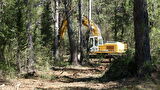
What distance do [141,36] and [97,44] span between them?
15168 mm

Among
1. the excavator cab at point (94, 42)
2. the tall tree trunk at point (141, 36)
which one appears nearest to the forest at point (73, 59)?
the tall tree trunk at point (141, 36)

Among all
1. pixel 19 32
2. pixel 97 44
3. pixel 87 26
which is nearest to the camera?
pixel 19 32

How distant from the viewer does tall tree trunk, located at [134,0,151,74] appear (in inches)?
362

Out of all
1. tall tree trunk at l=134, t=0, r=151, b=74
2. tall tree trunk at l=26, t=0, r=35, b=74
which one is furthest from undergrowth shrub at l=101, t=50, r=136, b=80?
tall tree trunk at l=26, t=0, r=35, b=74

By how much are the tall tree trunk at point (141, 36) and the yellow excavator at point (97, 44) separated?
13.5 m

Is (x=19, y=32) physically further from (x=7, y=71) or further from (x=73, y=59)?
(x=73, y=59)

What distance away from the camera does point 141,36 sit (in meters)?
9.25

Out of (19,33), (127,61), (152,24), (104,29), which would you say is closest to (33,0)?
(19,33)

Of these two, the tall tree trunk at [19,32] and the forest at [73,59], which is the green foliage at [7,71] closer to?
the forest at [73,59]

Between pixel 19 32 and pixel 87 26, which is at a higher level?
pixel 87 26

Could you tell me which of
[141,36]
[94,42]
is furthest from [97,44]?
[141,36]

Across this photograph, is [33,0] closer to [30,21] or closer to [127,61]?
[30,21]

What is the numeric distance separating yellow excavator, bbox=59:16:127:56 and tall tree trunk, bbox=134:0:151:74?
1349cm

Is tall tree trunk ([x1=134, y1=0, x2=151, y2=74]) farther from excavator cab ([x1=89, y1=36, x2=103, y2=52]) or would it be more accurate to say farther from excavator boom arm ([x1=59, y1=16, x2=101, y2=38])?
excavator cab ([x1=89, y1=36, x2=103, y2=52])
